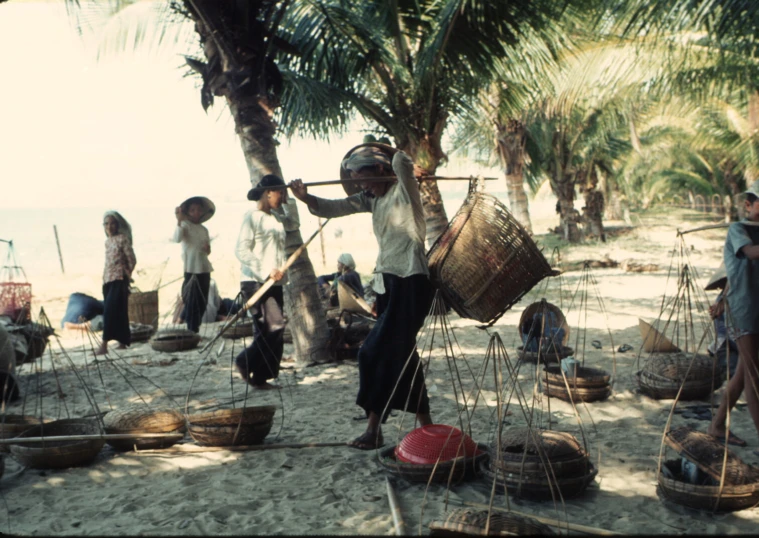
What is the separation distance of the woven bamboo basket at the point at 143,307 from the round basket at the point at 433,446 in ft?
21.6

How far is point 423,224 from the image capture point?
3512mm

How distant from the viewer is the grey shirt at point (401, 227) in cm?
342

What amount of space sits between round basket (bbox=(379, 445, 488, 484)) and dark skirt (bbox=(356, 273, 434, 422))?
374 millimetres

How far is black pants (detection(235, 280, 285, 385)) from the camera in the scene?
203 inches

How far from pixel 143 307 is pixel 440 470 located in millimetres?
6941

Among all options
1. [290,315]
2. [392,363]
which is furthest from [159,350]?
[392,363]

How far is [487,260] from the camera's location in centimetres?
306

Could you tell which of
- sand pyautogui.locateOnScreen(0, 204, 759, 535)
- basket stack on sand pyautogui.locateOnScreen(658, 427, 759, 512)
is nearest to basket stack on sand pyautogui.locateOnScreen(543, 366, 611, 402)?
sand pyautogui.locateOnScreen(0, 204, 759, 535)

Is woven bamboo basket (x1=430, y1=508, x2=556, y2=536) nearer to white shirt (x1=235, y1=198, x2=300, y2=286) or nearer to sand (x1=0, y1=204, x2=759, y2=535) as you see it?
sand (x1=0, y1=204, x2=759, y2=535)

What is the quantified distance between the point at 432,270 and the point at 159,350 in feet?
16.4

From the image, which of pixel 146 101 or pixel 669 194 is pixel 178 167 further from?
pixel 669 194

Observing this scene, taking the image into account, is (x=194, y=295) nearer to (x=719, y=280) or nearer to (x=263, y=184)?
(x=263, y=184)

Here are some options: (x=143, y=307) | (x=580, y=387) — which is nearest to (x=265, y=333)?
(x=580, y=387)

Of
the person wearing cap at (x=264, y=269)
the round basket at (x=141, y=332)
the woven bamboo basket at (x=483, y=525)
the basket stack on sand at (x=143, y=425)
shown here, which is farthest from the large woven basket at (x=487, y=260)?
the round basket at (x=141, y=332)
